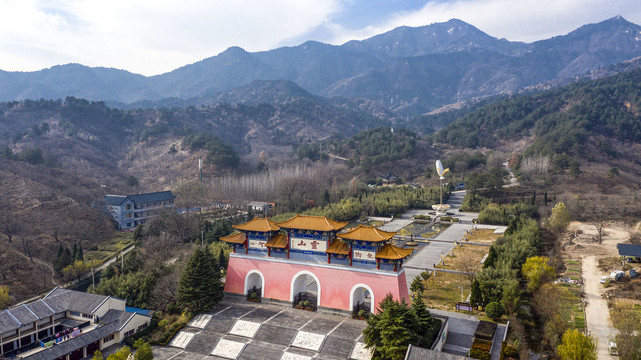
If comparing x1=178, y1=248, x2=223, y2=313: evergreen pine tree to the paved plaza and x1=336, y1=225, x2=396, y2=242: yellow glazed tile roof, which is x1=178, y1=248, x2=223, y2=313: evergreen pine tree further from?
x1=336, y1=225, x2=396, y2=242: yellow glazed tile roof

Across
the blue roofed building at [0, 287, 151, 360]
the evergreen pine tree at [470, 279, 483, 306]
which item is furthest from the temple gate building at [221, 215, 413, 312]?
the blue roofed building at [0, 287, 151, 360]

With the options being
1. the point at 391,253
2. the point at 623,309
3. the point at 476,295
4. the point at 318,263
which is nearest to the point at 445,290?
the point at 476,295

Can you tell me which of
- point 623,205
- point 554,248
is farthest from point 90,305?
point 623,205

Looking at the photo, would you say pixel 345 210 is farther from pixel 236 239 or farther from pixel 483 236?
pixel 236 239

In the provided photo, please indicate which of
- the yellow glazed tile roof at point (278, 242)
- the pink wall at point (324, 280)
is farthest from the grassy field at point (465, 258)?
the yellow glazed tile roof at point (278, 242)

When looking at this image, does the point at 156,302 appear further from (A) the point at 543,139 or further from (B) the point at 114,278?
(A) the point at 543,139

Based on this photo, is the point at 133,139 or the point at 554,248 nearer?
the point at 554,248
